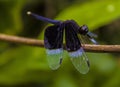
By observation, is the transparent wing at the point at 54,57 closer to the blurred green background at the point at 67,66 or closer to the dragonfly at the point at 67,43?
the dragonfly at the point at 67,43

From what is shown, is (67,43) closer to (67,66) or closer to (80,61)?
Result: (80,61)

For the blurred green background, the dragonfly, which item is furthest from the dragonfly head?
the blurred green background

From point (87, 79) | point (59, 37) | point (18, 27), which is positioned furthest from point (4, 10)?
point (59, 37)

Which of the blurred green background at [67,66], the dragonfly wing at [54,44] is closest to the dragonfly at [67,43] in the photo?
the dragonfly wing at [54,44]

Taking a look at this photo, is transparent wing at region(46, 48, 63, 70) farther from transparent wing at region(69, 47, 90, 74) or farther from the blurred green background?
the blurred green background

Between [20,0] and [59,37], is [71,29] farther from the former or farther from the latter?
[20,0]

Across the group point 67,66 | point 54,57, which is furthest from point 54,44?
point 67,66
